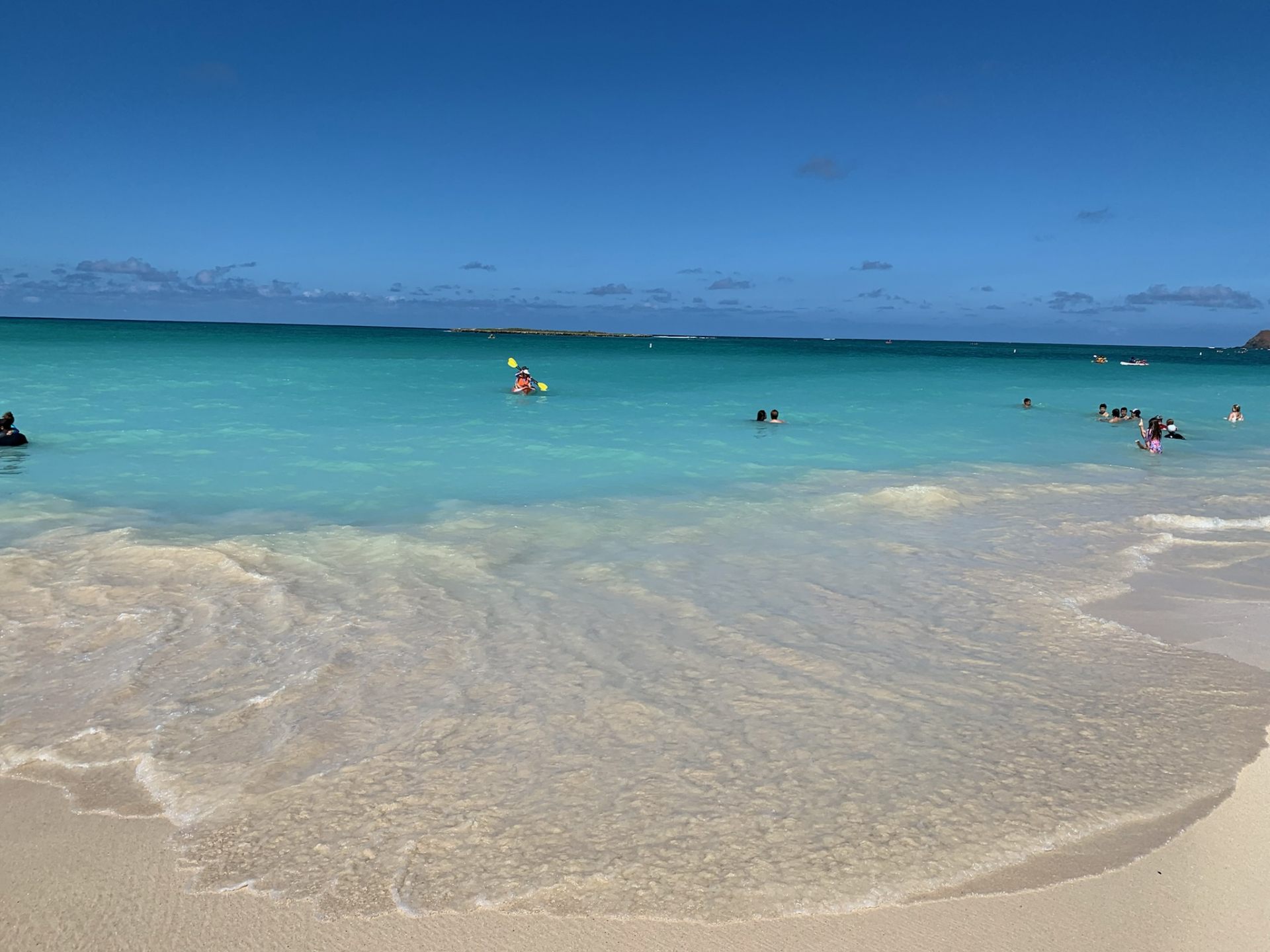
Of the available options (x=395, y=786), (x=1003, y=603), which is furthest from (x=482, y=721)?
(x=1003, y=603)

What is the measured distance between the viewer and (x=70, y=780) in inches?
183

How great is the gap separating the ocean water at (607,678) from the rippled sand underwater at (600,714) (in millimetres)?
27

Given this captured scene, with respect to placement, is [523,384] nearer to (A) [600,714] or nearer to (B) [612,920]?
(A) [600,714]

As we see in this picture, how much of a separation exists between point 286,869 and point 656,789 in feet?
6.49

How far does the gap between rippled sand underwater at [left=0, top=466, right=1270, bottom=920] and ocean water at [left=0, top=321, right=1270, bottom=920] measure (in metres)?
0.03

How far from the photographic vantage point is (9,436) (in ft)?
58.1

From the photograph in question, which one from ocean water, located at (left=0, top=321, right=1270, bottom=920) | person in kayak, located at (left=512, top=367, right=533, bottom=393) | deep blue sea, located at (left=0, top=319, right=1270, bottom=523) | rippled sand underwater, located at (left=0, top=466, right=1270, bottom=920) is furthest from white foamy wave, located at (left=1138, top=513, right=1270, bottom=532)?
person in kayak, located at (left=512, top=367, right=533, bottom=393)

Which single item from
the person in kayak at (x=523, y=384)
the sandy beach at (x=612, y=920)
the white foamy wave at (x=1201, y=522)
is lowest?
the sandy beach at (x=612, y=920)

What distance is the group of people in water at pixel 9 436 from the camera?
57.9 ft

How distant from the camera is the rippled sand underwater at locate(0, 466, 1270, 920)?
4031mm

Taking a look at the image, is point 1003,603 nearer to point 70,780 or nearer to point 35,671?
point 70,780

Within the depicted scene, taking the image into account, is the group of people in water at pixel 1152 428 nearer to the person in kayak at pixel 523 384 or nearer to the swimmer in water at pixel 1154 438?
the swimmer in water at pixel 1154 438

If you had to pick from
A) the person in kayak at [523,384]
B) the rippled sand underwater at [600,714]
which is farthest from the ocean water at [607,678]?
the person in kayak at [523,384]

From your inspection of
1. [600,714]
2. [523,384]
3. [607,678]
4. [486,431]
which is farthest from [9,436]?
[523,384]
